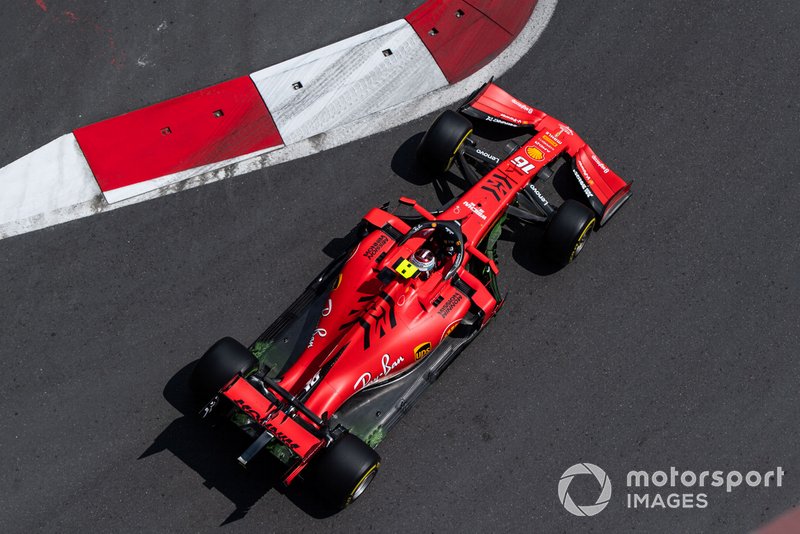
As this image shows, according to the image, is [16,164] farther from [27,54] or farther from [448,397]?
[448,397]

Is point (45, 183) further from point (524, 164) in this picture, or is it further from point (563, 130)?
point (563, 130)

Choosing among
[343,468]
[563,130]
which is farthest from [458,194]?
[343,468]

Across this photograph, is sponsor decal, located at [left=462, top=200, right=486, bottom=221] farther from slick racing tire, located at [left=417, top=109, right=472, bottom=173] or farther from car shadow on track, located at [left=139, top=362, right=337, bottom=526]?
car shadow on track, located at [left=139, top=362, right=337, bottom=526]

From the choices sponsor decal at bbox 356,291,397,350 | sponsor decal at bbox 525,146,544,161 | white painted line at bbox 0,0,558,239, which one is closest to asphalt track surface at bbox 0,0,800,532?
white painted line at bbox 0,0,558,239

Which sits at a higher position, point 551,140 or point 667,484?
point 551,140

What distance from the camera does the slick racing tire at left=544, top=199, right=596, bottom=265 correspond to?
29.2ft

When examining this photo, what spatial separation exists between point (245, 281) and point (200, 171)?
56.2 inches

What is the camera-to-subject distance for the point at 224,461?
8531 mm

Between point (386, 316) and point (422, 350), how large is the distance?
0.52 meters

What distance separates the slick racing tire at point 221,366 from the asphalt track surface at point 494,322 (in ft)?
2.49

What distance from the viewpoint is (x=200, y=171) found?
385 inches

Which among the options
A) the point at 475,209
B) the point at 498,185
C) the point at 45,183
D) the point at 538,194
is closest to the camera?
the point at 475,209

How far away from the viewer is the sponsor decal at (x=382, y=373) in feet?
26.6

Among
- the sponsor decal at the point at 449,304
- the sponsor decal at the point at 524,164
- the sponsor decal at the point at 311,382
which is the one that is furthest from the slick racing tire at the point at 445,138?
the sponsor decal at the point at 311,382
